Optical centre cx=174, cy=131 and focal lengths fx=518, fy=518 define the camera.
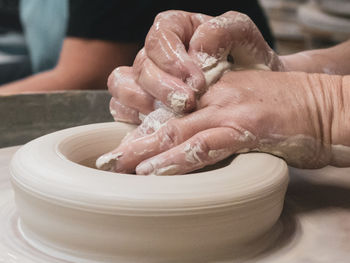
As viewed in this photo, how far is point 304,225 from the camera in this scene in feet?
3.33

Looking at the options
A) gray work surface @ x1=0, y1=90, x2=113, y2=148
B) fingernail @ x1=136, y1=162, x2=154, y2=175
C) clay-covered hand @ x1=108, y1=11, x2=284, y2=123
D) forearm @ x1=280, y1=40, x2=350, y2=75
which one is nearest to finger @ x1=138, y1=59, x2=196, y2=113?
clay-covered hand @ x1=108, y1=11, x2=284, y2=123

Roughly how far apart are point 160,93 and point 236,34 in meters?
0.21

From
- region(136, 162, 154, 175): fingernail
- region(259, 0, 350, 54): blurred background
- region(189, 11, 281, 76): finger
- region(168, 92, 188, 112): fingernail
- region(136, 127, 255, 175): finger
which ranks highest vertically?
region(189, 11, 281, 76): finger

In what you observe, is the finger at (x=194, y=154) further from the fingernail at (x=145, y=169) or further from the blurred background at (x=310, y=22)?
the blurred background at (x=310, y=22)

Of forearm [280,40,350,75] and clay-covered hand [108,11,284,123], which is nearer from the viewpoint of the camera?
clay-covered hand [108,11,284,123]

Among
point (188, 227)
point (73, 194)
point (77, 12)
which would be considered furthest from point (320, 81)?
point (77, 12)

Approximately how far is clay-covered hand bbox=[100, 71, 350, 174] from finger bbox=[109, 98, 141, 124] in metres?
0.15

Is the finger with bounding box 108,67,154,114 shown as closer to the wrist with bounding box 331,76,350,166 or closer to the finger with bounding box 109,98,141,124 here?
the finger with bounding box 109,98,141,124

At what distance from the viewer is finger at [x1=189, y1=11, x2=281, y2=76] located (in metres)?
1.06

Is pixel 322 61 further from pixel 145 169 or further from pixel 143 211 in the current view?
pixel 143 211

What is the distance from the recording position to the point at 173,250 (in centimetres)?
83

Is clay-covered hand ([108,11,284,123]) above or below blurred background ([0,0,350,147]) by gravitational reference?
above

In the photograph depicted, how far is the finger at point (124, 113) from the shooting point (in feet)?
3.85

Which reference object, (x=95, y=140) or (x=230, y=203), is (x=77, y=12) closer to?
(x=95, y=140)
